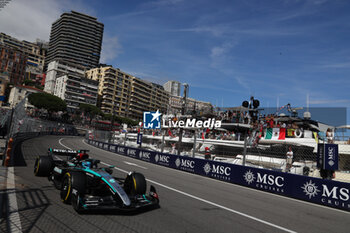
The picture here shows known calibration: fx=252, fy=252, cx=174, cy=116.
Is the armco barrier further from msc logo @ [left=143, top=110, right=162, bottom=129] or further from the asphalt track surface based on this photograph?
msc logo @ [left=143, top=110, right=162, bottom=129]

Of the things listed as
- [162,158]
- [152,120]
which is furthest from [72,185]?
[152,120]

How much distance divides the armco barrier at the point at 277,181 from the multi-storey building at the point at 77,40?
459 ft

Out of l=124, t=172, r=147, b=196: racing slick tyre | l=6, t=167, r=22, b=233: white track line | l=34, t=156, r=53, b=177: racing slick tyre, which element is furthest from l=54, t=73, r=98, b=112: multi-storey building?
l=124, t=172, r=147, b=196: racing slick tyre

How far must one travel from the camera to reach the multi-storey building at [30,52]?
125m

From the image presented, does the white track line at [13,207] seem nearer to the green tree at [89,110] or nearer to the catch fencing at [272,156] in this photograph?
the catch fencing at [272,156]

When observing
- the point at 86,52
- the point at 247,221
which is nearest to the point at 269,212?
the point at 247,221

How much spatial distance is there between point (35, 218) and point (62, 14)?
164 m

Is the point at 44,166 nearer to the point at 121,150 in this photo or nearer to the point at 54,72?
the point at 121,150

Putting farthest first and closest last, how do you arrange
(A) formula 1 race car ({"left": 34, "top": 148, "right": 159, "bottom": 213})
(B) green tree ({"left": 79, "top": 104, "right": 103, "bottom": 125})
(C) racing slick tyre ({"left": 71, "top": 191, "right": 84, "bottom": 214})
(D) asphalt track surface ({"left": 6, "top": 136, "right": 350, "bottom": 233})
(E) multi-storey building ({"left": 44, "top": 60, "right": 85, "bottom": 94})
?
1. (E) multi-storey building ({"left": 44, "top": 60, "right": 85, "bottom": 94})
2. (B) green tree ({"left": 79, "top": 104, "right": 103, "bottom": 125})
3. (A) formula 1 race car ({"left": 34, "top": 148, "right": 159, "bottom": 213})
4. (C) racing slick tyre ({"left": 71, "top": 191, "right": 84, "bottom": 214})
5. (D) asphalt track surface ({"left": 6, "top": 136, "right": 350, "bottom": 233})

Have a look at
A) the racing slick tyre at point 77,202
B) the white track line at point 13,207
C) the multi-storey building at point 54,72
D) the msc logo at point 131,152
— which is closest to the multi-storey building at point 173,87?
the multi-storey building at point 54,72

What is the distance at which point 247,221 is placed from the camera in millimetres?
5789

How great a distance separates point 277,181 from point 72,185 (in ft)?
26.1

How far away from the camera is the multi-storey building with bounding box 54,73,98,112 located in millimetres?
95812

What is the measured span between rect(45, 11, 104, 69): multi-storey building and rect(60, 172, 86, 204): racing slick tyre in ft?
478
